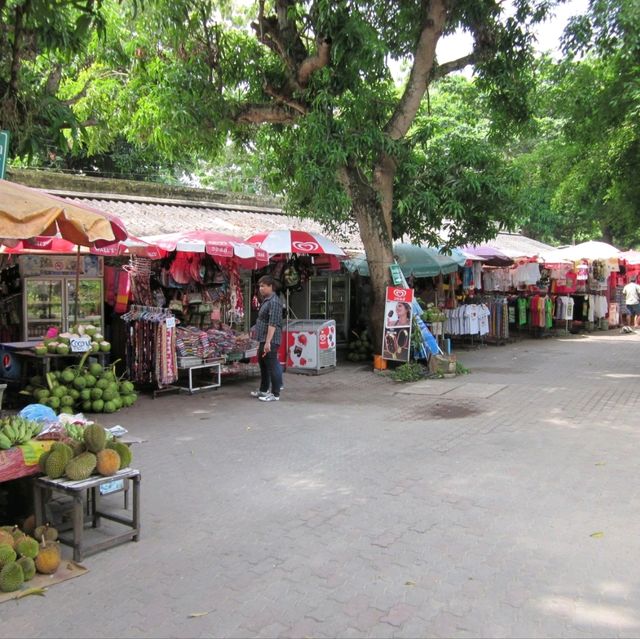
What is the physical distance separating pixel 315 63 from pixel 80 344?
6065 mm

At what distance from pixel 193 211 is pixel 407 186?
4.83 m

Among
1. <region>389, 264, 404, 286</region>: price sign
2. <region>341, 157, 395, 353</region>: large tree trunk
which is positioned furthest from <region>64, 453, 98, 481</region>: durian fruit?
<region>389, 264, 404, 286</region>: price sign

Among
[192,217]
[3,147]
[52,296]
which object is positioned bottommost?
[52,296]

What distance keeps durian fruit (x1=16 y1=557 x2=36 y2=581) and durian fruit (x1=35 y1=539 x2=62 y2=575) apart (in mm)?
52

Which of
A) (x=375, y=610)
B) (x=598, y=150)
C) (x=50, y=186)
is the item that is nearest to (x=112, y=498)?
(x=375, y=610)

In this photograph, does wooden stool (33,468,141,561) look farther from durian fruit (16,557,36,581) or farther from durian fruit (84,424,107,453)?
durian fruit (16,557,36,581)

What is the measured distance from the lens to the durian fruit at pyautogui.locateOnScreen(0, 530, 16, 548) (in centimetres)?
378

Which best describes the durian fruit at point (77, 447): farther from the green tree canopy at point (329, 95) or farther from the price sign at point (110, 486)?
the green tree canopy at point (329, 95)

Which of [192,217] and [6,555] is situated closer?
[6,555]

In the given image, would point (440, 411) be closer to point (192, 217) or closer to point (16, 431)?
point (16, 431)

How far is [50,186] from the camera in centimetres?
1179

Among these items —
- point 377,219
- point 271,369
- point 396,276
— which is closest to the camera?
point 271,369

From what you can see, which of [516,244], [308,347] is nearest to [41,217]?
[308,347]

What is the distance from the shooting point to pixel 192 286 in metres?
10.9
